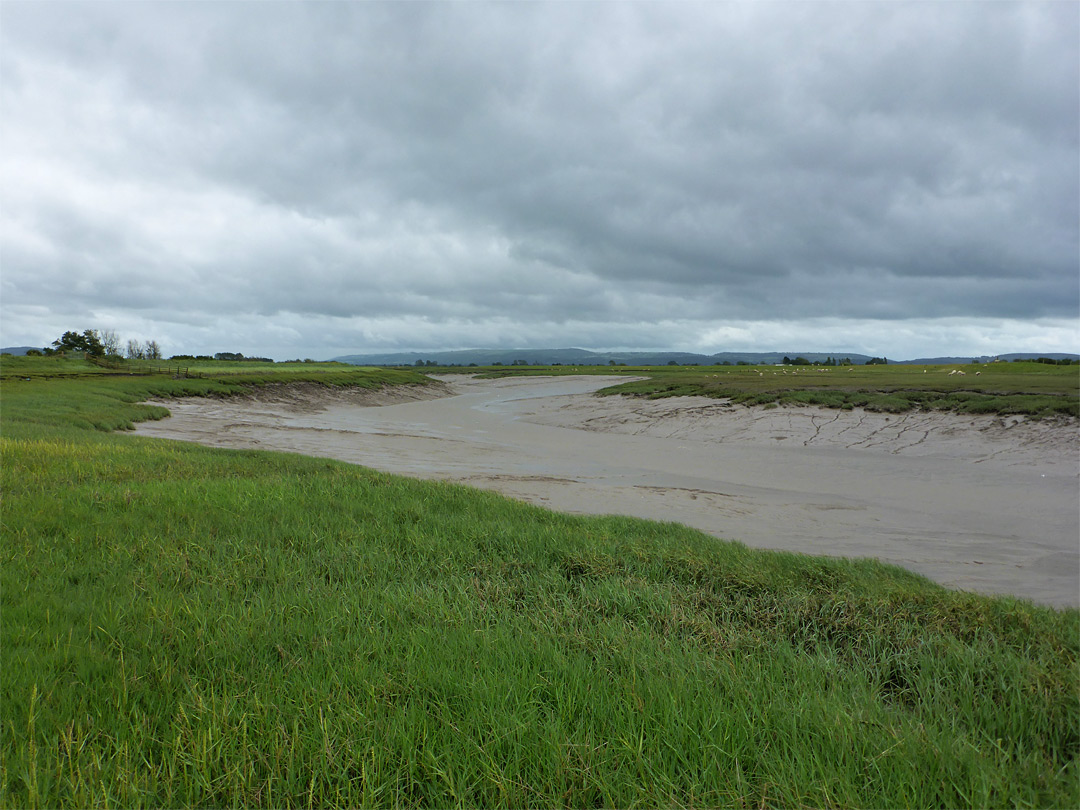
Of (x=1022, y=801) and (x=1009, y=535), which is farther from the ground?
(x=1022, y=801)

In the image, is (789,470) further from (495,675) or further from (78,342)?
(78,342)

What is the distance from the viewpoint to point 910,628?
4.85m

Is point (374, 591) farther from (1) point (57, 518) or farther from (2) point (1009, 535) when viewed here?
(2) point (1009, 535)

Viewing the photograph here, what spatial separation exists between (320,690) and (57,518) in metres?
5.95

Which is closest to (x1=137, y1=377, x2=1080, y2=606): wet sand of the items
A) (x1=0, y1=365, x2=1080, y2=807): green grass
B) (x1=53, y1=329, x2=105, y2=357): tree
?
(x1=0, y1=365, x2=1080, y2=807): green grass

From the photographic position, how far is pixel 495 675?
3604 mm

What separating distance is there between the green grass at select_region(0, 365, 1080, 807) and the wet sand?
3.72 m

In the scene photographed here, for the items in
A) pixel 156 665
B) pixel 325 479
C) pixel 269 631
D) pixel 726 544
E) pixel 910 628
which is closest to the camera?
pixel 156 665

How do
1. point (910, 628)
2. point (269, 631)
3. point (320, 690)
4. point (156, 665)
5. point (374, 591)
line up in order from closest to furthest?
point (320, 690)
point (156, 665)
point (269, 631)
point (910, 628)
point (374, 591)

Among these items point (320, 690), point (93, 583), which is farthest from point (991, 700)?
point (93, 583)

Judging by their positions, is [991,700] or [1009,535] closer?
[991,700]

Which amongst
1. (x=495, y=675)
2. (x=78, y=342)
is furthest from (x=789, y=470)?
(x=78, y=342)

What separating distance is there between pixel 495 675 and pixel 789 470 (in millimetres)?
17678

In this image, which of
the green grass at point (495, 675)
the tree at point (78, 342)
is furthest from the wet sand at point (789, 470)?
the tree at point (78, 342)
